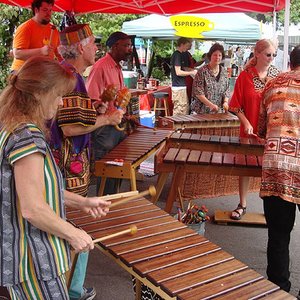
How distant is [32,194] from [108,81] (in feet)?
7.92

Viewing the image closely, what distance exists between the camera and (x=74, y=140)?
265cm

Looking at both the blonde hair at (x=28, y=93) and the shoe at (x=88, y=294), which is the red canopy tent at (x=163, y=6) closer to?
the shoe at (x=88, y=294)

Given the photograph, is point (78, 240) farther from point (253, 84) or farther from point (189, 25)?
point (189, 25)

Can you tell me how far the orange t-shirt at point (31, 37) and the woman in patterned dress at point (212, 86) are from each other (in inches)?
71.0

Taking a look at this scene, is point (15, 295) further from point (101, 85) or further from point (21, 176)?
point (101, 85)

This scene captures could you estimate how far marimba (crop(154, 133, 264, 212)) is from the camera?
11.9 ft

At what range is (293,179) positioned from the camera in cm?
275

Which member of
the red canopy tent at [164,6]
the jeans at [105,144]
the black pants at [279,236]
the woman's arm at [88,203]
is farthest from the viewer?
the red canopy tent at [164,6]

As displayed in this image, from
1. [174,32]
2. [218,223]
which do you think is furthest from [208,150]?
[174,32]

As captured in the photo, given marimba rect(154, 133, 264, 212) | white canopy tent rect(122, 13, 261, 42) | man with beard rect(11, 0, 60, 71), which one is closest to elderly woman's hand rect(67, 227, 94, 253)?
marimba rect(154, 133, 264, 212)

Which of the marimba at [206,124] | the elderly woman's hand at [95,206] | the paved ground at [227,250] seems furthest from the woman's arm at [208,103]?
the elderly woman's hand at [95,206]

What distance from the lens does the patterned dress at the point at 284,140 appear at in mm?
2730

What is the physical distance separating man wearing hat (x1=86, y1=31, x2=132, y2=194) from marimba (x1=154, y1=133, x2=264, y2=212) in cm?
42

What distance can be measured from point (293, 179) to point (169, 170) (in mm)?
1279
